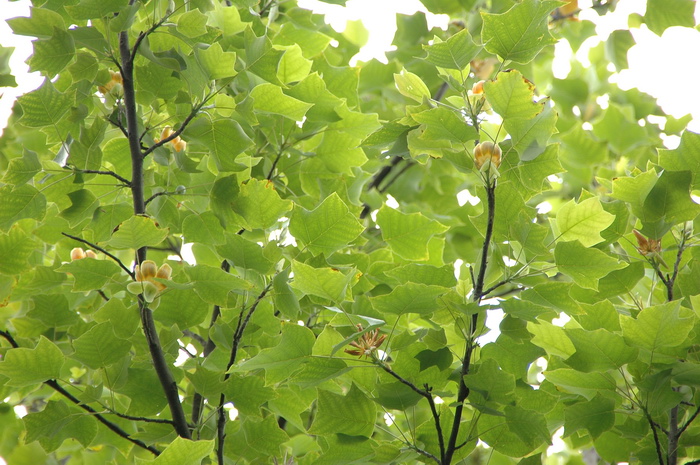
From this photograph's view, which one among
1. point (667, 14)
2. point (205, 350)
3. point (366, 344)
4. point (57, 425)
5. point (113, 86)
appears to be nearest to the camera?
point (366, 344)

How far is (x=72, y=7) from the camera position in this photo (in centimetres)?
127

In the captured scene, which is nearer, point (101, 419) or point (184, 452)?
point (184, 452)

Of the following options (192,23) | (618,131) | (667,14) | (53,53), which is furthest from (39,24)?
(618,131)

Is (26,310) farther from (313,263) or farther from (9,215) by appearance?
(313,263)

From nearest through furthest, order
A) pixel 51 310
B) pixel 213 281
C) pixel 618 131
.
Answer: pixel 213 281 → pixel 51 310 → pixel 618 131

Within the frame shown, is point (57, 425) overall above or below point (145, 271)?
below

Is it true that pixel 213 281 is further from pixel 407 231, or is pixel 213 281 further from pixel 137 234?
pixel 407 231

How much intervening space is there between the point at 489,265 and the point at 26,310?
1.20 metres

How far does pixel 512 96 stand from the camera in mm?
1090

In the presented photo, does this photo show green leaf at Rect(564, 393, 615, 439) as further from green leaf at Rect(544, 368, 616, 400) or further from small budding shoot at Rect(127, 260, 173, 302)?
small budding shoot at Rect(127, 260, 173, 302)

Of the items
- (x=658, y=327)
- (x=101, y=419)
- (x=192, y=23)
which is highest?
(x=192, y=23)

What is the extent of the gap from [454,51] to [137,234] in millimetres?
650

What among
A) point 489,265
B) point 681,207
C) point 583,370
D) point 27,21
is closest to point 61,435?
point 27,21

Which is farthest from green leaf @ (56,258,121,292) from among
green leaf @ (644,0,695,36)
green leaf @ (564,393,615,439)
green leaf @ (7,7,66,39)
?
green leaf @ (644,0,695,36)
